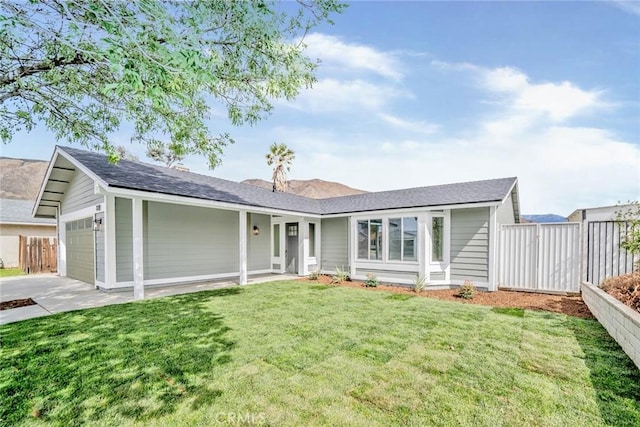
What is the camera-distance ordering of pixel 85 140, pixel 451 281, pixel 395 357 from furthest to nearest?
pixel 451 281 < pixel 85 140 < pixel 395 357

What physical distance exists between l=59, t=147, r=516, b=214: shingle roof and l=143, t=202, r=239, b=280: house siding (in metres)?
1.04

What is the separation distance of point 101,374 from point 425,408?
3.71 meters

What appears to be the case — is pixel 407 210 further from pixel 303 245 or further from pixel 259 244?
pixel 259 244

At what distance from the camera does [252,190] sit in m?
12.6

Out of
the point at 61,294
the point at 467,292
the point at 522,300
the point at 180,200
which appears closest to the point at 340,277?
the point at 467,292

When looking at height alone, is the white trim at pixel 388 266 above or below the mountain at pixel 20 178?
below

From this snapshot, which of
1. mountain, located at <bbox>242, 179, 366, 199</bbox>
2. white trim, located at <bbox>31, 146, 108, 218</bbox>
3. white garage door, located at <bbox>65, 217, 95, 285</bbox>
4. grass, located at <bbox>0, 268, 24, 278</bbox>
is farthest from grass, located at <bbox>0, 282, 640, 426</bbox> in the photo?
mountain, located at <bbox>242, 179, 366, 199</bbox>

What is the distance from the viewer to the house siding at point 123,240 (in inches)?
335

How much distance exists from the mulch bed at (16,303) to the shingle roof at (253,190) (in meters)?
3.66

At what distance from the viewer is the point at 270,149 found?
2484cm

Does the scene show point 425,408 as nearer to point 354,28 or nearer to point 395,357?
point 395,357

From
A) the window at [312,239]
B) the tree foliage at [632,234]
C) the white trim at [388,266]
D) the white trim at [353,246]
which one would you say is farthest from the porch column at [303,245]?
the tree foliage at [632,234]

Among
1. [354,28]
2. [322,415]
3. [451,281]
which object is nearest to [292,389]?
[322,415]

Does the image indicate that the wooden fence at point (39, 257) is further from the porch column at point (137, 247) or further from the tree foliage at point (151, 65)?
the porch column at point (137, 247)
